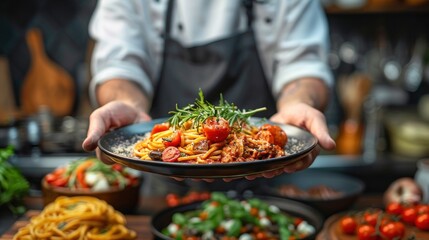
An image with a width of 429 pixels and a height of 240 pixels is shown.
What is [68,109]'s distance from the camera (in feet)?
13.8

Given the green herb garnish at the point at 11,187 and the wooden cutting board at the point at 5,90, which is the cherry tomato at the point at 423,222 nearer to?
the green herb garnish at the point at 11,187

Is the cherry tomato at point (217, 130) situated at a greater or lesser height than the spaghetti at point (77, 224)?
greater

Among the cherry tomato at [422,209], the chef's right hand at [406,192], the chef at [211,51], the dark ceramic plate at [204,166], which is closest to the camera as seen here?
the dark ceramic plate at [204,166]

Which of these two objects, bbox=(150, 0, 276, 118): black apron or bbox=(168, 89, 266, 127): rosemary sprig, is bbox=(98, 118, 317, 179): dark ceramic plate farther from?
bbox=(150, 0, 276, 118): black apron

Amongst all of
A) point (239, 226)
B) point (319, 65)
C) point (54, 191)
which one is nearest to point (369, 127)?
point (319, 65)

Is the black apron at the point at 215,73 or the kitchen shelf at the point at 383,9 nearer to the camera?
the black apron at the point at 215,73

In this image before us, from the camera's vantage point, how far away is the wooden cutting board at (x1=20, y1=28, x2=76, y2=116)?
13.6 feet

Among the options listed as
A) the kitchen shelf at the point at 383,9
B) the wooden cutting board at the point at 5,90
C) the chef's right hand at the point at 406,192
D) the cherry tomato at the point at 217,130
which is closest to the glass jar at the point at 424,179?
the chef's right hand at the point at 406,192

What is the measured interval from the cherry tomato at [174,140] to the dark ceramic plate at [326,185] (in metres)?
0.76

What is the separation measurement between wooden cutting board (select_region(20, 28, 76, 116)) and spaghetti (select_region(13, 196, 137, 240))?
254cm

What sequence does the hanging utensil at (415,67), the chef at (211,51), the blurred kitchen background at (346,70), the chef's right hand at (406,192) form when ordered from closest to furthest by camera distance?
1. the chef's right hand at (406,192)
2. the chef at (211,51)
3. the blurred kitchen background at (346,70)
4. the hanging utensil at (415,67)

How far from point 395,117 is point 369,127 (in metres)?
0.33

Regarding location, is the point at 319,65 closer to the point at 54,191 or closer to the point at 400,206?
the point at 400,206

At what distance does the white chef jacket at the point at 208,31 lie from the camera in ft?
8.09
